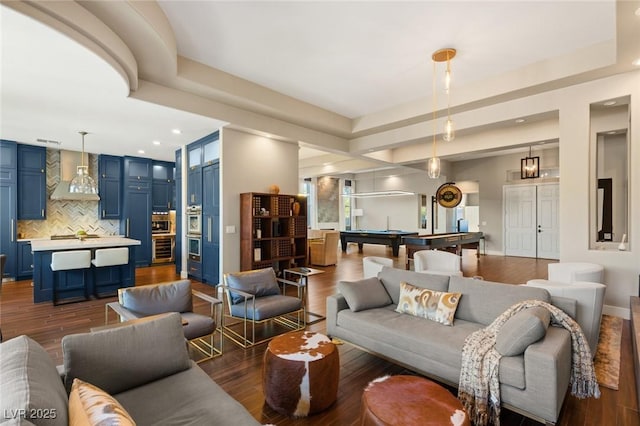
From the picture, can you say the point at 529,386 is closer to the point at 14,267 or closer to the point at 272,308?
the point at 272,308

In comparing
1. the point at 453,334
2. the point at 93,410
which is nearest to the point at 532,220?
the point at 453,334

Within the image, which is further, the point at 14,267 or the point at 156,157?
the point at 156,157

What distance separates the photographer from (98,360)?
67.7 inches

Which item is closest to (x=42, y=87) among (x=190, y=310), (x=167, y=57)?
(x=167, y=57)

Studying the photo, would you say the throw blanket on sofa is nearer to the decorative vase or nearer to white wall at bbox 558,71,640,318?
white wall at bbox 558,71,640,318

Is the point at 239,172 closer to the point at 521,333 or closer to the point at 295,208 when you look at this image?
the point at 295,208

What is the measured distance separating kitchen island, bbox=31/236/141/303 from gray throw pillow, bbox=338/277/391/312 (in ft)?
14.8

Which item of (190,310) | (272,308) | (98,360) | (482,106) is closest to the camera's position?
(98,360)

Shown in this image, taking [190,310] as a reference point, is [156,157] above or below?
above

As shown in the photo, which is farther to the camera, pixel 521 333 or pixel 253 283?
pixel 253 283

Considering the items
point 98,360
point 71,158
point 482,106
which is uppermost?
point 482,106

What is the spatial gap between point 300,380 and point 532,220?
10821 mm

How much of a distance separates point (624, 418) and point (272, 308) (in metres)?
3.07

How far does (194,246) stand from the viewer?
6840 millimetres
